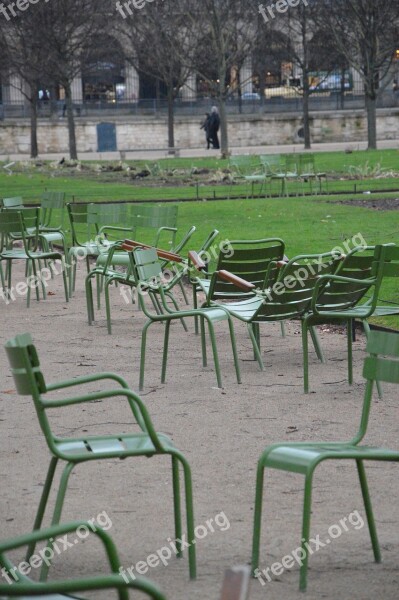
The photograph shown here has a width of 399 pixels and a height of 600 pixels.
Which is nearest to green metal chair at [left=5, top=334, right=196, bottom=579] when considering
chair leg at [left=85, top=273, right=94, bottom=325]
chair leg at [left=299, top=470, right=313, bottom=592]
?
chair leg at [left=299, top=470, right=313, bottom=592]

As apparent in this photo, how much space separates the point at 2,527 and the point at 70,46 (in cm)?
4101

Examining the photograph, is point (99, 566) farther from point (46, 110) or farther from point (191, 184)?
point (46, 110)

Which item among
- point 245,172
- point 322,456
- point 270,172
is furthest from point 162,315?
point 245,172

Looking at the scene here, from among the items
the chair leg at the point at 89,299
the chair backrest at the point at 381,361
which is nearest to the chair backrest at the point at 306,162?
the chair leg at the point at 89,299

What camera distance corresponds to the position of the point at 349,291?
369 inches

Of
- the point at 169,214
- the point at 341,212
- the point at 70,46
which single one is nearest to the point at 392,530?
Answer: the point at 169,214

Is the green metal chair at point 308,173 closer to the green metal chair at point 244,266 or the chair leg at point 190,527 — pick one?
the green metal chair at point 244,266

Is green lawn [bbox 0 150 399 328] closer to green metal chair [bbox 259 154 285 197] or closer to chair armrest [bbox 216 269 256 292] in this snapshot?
green metal chair [bbox 259 154 285 197]

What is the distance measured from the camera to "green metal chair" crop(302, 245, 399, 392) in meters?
8.84

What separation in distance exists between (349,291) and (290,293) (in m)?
0.45

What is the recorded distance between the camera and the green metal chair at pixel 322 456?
16.7 feet

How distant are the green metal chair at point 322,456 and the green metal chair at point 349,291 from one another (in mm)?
3329

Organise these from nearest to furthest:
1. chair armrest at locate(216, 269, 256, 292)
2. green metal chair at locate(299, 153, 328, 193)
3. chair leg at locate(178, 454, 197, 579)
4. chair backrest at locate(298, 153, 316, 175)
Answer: chair leg at locate(178, 454, 197, 579) → chair armrest at locate(216, 269, 256, 292) → green metal chair at locate(299, 153, 328, 193) → chair backrest at locate(298, 153, 316, 175)

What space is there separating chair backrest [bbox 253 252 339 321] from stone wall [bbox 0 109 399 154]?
50.5 meters
